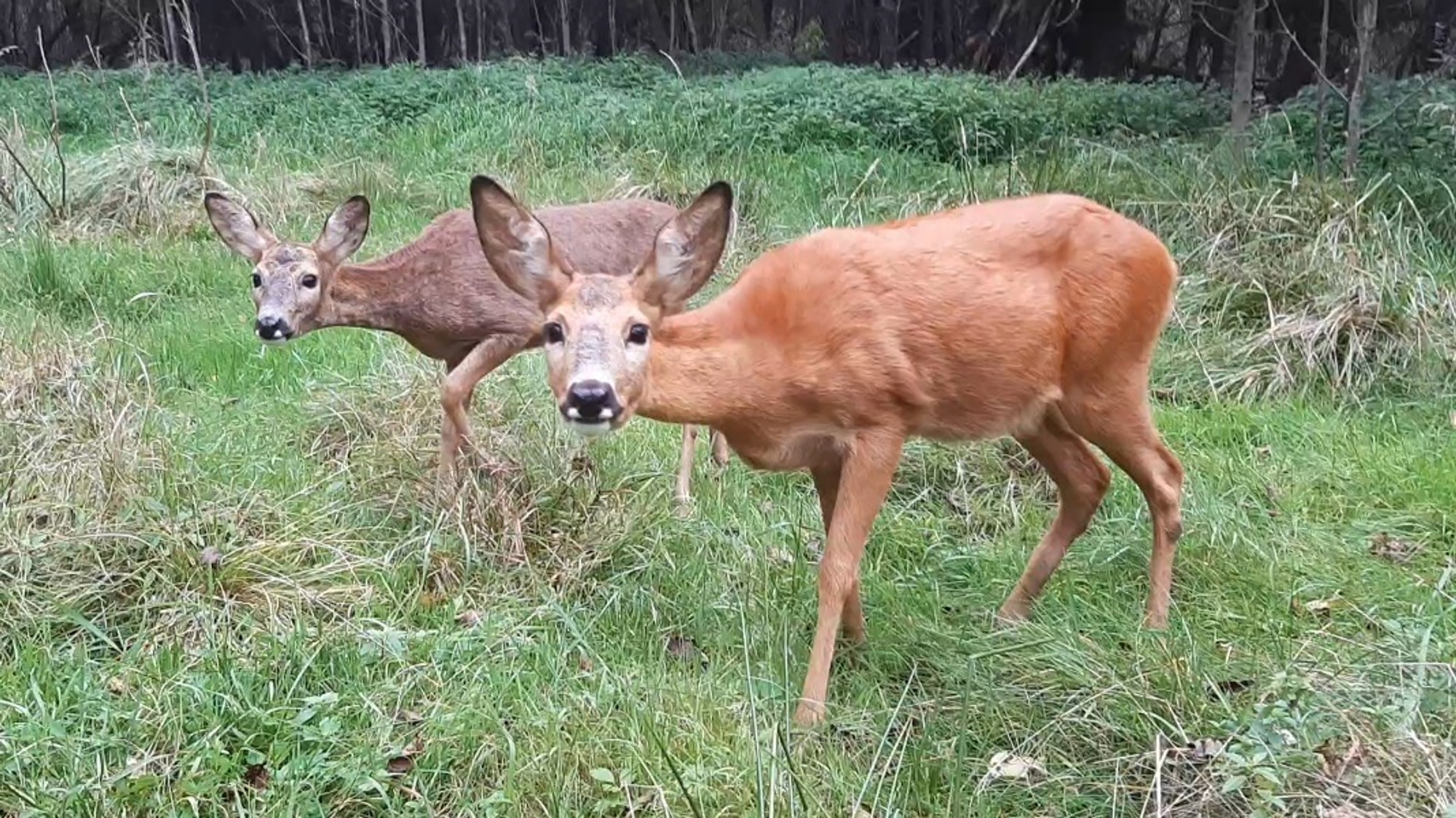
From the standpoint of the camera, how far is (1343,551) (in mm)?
4211

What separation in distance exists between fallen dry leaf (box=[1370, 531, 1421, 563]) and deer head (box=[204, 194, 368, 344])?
3.84 meters

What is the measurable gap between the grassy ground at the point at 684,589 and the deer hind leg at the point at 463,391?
0.41 ft

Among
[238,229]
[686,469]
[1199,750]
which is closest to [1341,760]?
[1199,750]

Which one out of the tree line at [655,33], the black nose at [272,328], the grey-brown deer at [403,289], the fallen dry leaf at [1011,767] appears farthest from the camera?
the tree line at [655,33]

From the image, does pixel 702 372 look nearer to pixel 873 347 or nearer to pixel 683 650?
pixel 873 347

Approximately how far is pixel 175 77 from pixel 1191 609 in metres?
15.2

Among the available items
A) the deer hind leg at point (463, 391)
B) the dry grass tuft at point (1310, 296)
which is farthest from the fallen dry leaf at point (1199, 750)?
the dry grass tuft at point (1310, 296)

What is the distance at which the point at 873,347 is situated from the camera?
360 cm

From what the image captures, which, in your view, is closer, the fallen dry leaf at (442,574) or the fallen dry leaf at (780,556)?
the fallen dry leaf at (442,574)

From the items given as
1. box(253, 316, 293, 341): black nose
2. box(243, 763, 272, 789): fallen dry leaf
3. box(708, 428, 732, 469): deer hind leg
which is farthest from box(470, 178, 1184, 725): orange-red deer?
box(253, 316, 293, 341): black nose

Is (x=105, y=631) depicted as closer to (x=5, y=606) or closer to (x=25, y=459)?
(x=5, y=606)

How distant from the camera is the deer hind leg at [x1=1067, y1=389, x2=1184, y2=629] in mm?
4008

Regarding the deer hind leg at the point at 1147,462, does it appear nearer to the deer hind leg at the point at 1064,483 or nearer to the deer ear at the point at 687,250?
the deer hind leg at the point at 1064,483

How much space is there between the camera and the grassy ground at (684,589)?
2873mm
